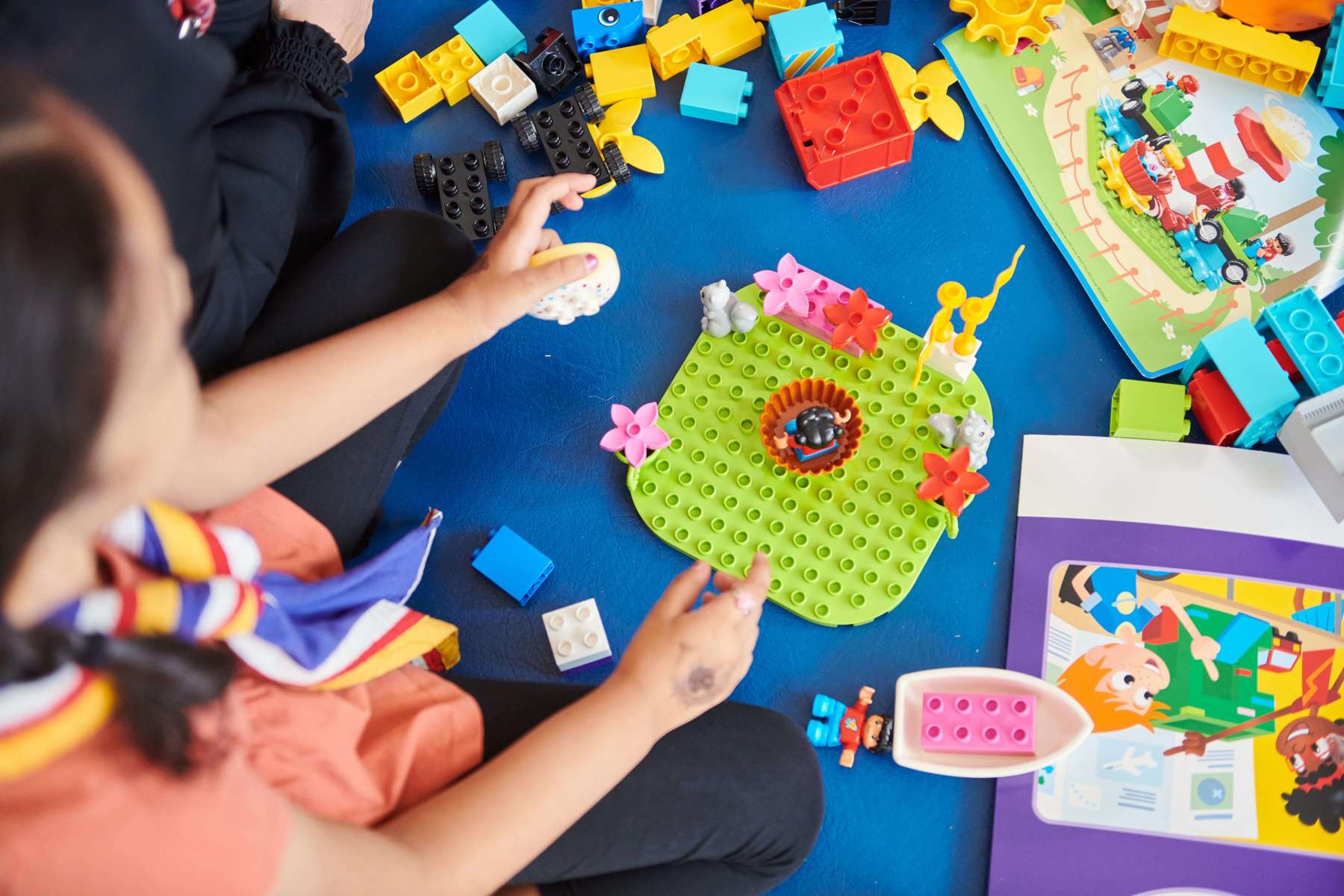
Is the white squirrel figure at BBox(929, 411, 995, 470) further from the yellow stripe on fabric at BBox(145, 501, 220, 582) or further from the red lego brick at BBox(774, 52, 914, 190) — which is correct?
the yellow stripe on fabric at BBox(145, 501, 220, 582)

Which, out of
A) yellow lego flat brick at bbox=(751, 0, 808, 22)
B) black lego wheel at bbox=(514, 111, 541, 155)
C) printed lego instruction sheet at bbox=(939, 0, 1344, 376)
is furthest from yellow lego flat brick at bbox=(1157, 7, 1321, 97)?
black lego wheel at bbox=(514, 111, 541, 155)

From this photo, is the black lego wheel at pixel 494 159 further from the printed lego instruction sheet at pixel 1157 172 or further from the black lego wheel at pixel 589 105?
the printed lego instruction sheet at pixel 1157 172

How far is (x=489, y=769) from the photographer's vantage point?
0.63m

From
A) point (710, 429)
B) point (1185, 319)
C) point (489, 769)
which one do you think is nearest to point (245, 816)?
point (489, 769)

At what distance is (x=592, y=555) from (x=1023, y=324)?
0.45 meters

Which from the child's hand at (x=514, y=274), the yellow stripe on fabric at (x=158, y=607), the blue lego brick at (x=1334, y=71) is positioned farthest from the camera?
the blue lego brick at (x=1334, y=71)

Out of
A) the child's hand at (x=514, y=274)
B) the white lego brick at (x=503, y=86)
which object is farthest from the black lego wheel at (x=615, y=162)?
the child's hand at (x=514, y=274)

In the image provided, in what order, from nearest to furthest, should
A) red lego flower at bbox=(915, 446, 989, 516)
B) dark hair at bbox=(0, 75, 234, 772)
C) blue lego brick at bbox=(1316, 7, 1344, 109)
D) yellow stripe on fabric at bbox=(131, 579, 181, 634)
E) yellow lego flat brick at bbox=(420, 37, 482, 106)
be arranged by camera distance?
dark hair at bbox=(0, 75, 234, 772) < yellow stripe on fabric at bbox=(131, 579, 181, 634) < red lego flower at bbox=(915, 446, 989, 516) < blue lego brick at bbox=(1316, 7, 1344, 109) < yellow lego flat brick at bbox=(420, 37, 482, 106)

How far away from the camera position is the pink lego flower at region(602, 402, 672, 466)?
0.91m

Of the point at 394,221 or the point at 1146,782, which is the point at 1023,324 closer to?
the point at 1146,782

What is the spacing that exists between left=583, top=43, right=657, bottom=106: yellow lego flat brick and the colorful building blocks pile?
0.54 metres

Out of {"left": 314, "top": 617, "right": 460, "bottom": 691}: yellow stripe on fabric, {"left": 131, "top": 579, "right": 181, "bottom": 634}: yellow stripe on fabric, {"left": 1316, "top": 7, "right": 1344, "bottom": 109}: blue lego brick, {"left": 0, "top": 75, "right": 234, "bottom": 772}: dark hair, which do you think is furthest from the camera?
{"left": 1316, "top": 7, "right": 1344, "bottom": 109}: blue lego brick

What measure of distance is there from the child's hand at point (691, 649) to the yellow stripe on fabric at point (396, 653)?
0.42ft

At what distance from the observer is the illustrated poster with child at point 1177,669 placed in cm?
82
